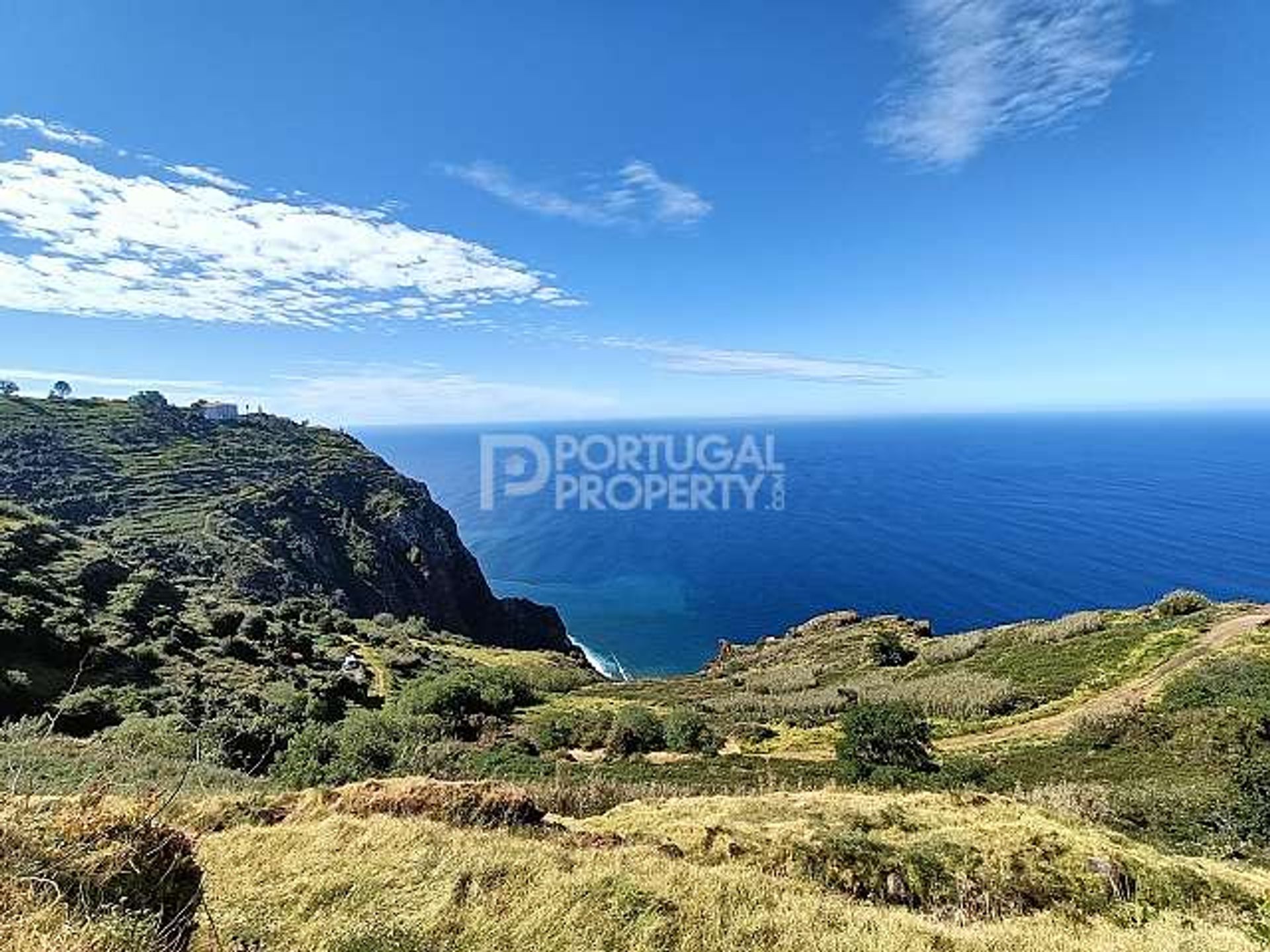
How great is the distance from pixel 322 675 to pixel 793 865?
3596cm

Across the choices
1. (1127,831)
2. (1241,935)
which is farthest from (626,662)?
(1241,935)

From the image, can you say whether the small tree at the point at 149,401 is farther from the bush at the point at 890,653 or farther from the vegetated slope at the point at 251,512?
the bush at the point at 890,653

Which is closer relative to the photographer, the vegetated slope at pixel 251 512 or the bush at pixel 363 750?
the bush at pixel 363 750

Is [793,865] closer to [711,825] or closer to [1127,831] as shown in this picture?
[711,825]

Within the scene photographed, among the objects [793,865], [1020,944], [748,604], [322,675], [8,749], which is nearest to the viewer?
[1020,944]

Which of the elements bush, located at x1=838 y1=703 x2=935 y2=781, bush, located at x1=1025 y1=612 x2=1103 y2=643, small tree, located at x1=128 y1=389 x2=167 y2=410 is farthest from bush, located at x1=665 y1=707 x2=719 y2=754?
small tree, located at x1=128 y1=389 x2=167 y2=410

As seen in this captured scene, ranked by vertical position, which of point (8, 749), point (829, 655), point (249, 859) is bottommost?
point (829, 655)

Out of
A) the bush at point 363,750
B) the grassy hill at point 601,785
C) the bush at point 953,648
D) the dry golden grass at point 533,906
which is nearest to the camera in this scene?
the dry golden grass at point 533,906

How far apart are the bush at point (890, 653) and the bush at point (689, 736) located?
25.8 metres

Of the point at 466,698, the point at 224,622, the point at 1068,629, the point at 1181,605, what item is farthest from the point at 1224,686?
the point at 224,622

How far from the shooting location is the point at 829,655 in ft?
204

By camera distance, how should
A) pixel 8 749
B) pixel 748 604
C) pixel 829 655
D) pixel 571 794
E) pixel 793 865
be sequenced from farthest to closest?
pixel 748 604
pixel 829 655
pixel 571 794
pixel 8 749
pixel 793 865

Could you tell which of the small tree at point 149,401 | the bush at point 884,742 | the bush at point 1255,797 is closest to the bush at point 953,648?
the bush at point 884,742

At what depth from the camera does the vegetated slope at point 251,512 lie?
257 feet
